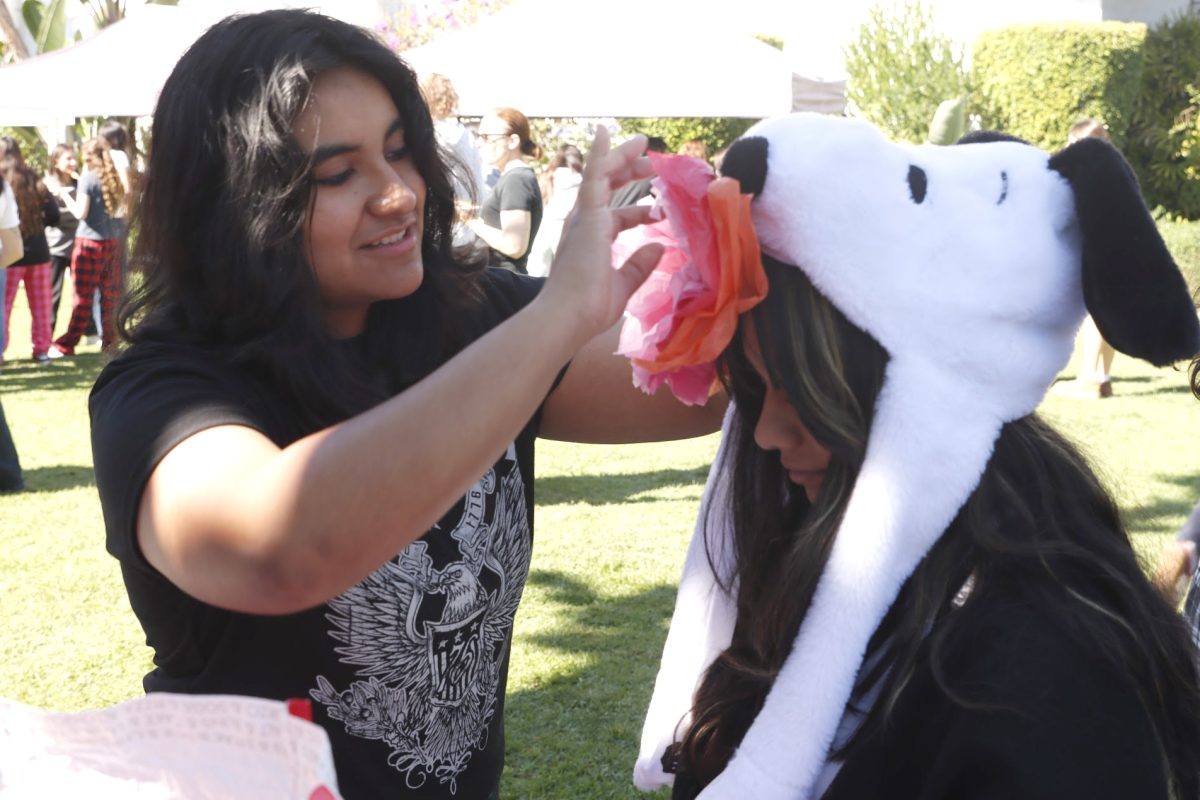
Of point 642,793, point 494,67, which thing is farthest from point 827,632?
point 494,67

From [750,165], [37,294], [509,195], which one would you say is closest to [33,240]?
[37,294]

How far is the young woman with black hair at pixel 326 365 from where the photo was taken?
4.72ft

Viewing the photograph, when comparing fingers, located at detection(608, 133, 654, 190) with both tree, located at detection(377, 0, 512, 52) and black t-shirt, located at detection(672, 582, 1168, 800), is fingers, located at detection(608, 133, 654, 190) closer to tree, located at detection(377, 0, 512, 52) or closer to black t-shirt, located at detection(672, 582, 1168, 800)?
black t-shirt, located at detection(672, 582, 1168, 800)

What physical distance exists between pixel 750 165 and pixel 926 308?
26cm

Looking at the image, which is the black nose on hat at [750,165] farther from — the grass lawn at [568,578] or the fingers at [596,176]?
the grass lawn at [568,578]

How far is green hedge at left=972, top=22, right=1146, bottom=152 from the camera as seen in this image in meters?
15.0

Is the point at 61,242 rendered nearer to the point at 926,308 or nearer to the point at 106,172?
the point at 106,172

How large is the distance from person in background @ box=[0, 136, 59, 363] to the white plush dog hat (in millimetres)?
9296

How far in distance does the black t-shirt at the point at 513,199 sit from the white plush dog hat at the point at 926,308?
5091 millimetres

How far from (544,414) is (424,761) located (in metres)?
0.58

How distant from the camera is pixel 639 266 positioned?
5.16ft

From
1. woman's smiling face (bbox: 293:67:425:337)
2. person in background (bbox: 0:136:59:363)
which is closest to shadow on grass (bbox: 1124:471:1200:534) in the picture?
woman's smiling face (bbox: 293:67:425:337)

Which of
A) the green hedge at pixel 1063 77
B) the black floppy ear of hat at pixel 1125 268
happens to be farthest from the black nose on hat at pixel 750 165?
the green hedge at pixel 1063 77

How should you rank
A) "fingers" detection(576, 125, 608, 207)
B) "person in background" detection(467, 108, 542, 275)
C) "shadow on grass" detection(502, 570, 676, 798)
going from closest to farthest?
"fingers" detection(576, 125, 608, 207) → "shadow on grass" detection(502, 570, 676, 798) → "person in background" detection(467, 108, 542, 275)
